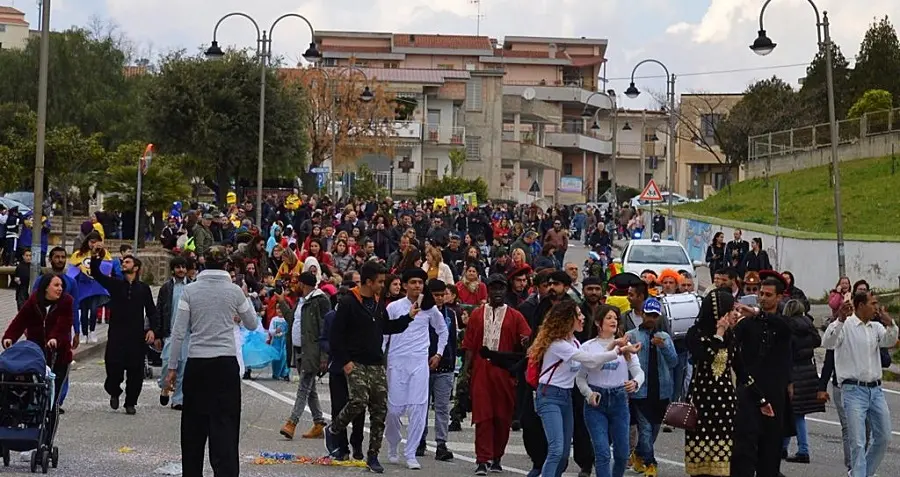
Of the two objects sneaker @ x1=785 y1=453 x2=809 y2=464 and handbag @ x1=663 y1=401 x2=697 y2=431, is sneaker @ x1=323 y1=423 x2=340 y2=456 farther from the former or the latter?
sneaker @ x1=785 y1=453 x2=809 y2=464

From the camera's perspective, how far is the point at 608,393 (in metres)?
11.5

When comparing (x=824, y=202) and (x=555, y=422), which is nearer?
(x=555, y=422)

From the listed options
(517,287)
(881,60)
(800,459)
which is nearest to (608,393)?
(800,459)

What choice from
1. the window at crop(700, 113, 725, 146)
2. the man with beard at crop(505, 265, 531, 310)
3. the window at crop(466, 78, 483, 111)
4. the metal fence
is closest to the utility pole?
the man with beard at crop(505, 265, 531, 310)

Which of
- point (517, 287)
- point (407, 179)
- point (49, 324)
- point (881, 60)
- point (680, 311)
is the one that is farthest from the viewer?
point (407, 179)

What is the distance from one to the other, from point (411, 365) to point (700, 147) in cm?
9632

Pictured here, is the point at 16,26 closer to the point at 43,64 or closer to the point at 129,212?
the point at 129,212

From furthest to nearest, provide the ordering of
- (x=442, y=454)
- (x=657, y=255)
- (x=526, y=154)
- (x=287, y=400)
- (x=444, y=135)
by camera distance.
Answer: (x=526, y=154), (x=444, y=135), (x=657, y=255), (x=287, y=400), (x=442, y=454)

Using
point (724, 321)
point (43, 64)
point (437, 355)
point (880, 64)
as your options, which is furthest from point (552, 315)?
point (880, 64)

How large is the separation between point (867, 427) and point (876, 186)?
35721mm

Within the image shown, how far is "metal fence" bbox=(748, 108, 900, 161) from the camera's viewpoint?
5488cm

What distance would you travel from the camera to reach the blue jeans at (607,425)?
11428 mm

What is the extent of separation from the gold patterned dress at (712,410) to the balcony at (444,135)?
8016cm

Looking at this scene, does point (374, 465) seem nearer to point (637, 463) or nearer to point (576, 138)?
point (637, 463)
